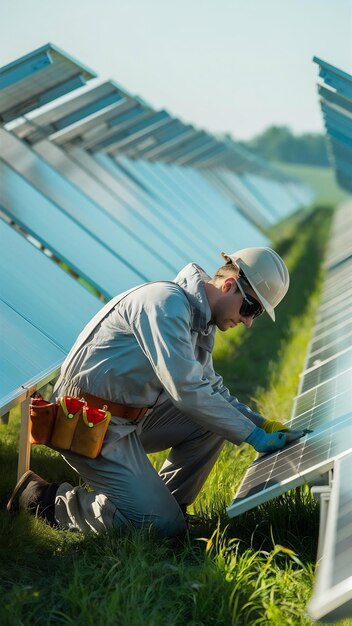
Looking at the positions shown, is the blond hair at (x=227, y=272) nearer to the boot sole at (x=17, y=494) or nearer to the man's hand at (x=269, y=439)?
the man's hand at (x=269, y=439)

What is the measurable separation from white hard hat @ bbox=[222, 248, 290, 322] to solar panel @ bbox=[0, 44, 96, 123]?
2960mm

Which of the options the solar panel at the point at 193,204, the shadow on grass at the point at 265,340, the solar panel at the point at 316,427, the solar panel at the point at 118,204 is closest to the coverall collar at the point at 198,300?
the solar panel at the point at 316,427

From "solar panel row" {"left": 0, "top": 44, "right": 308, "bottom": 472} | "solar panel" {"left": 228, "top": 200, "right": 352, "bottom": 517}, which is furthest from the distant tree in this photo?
"solar panel" {"left": 228, "top": 200, "right": 352, "bottom": 517}

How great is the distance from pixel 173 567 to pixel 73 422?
0.86m

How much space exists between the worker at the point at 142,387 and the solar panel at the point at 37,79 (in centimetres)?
290

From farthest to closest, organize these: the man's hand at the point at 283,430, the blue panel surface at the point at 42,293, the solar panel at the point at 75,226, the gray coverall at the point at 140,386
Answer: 1. the solar panel at the point at 75,226
2. the blue panel surface at the point at 42,293
3. the man's hand at the point at 283,430
4. the gray coverall at the point at 140,386

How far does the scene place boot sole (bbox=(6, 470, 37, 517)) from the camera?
484cm

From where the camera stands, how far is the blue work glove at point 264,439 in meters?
4.54

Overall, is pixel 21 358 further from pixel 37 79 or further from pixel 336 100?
A: pixel 336 100

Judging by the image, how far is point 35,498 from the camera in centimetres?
476

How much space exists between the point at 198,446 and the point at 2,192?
3055 mm

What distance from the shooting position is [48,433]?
4555 mm

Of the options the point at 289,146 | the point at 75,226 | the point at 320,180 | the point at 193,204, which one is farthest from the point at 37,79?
the point at 289,146

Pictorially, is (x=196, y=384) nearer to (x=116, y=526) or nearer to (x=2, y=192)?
(x=116, y=526)
